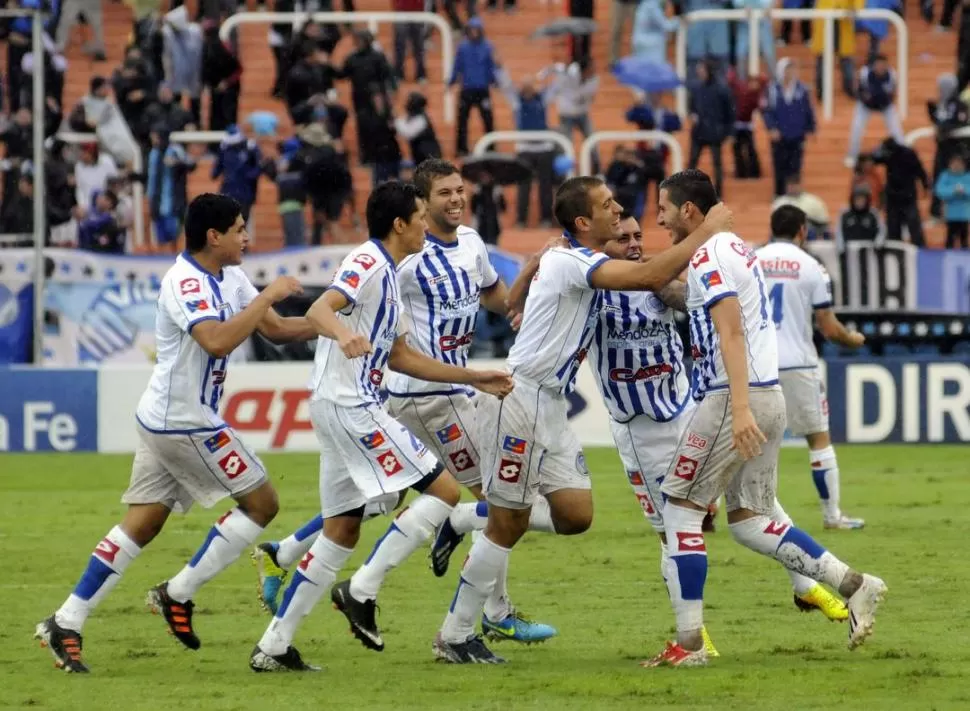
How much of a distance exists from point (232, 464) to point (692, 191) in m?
2.44

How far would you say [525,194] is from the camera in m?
25.8

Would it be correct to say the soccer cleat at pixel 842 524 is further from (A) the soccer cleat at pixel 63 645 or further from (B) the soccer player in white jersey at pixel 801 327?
(A) the soccer cleat at pixel 63 645

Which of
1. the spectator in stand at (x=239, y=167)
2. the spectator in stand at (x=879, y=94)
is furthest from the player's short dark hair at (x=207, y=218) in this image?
the spectator in stand at (x=879, y=94)

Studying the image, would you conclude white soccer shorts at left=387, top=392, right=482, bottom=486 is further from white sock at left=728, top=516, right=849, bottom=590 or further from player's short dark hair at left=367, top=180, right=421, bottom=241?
white sock at left=728, top=516, right=849, bottom=590

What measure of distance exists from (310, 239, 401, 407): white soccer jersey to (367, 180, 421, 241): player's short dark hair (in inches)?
2.9

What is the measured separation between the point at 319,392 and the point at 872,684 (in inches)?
→ 108

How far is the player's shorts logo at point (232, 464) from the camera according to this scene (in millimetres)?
9094

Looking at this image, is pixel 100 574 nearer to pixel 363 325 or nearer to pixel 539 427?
pixel 363 325

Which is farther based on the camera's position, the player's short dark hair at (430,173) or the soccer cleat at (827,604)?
the player's short dark hair at (430,173)

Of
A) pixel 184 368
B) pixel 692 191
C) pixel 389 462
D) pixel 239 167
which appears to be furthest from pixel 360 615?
pixel 239 167

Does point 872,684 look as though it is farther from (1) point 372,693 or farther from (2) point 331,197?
(2) point 331,197

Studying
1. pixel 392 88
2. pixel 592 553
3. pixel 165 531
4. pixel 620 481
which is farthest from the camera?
pixel 392 88

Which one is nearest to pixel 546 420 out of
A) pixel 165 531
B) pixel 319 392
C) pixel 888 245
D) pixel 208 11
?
pixel 319 392

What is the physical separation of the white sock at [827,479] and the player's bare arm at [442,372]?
5.43 m
